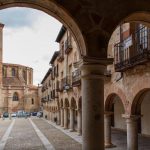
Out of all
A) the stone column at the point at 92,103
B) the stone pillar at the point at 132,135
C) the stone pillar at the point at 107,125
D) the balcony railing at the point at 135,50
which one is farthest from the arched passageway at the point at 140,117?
the stone column at the point at 92,103

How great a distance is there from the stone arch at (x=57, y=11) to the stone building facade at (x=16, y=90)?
64597 millimetres

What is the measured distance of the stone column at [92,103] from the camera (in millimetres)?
5711

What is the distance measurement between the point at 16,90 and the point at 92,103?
69483 mm

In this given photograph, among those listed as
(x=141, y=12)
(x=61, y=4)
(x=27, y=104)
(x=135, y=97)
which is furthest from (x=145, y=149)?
(x=27, y=104)

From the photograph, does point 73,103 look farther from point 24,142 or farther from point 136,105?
point 136,105

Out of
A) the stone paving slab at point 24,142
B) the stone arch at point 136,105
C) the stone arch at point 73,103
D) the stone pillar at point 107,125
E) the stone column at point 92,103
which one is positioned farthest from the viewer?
the stone arch at point 73,103

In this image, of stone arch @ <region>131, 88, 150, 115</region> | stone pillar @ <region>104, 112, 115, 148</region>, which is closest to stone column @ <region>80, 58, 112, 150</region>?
stone arch @ <region>131, 88, 150, 115</region>

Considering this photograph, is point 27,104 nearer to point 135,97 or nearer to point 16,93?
point 16,93

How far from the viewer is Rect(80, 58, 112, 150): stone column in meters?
5.71

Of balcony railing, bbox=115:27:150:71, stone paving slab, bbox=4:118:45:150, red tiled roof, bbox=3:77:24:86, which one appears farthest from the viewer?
red tiled roof, bbox=3:77:24:86

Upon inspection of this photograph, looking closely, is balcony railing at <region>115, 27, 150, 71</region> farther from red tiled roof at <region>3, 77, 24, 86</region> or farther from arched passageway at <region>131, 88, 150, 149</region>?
red tiled roof at <region>3, 77, 24, 86</region>

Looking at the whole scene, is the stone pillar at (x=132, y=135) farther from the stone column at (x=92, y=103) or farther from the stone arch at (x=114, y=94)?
the stone column at (x=92, y=103)

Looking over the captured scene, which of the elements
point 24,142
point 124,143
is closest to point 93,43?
point 124,143

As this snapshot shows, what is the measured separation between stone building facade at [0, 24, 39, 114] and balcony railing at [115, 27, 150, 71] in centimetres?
5828
